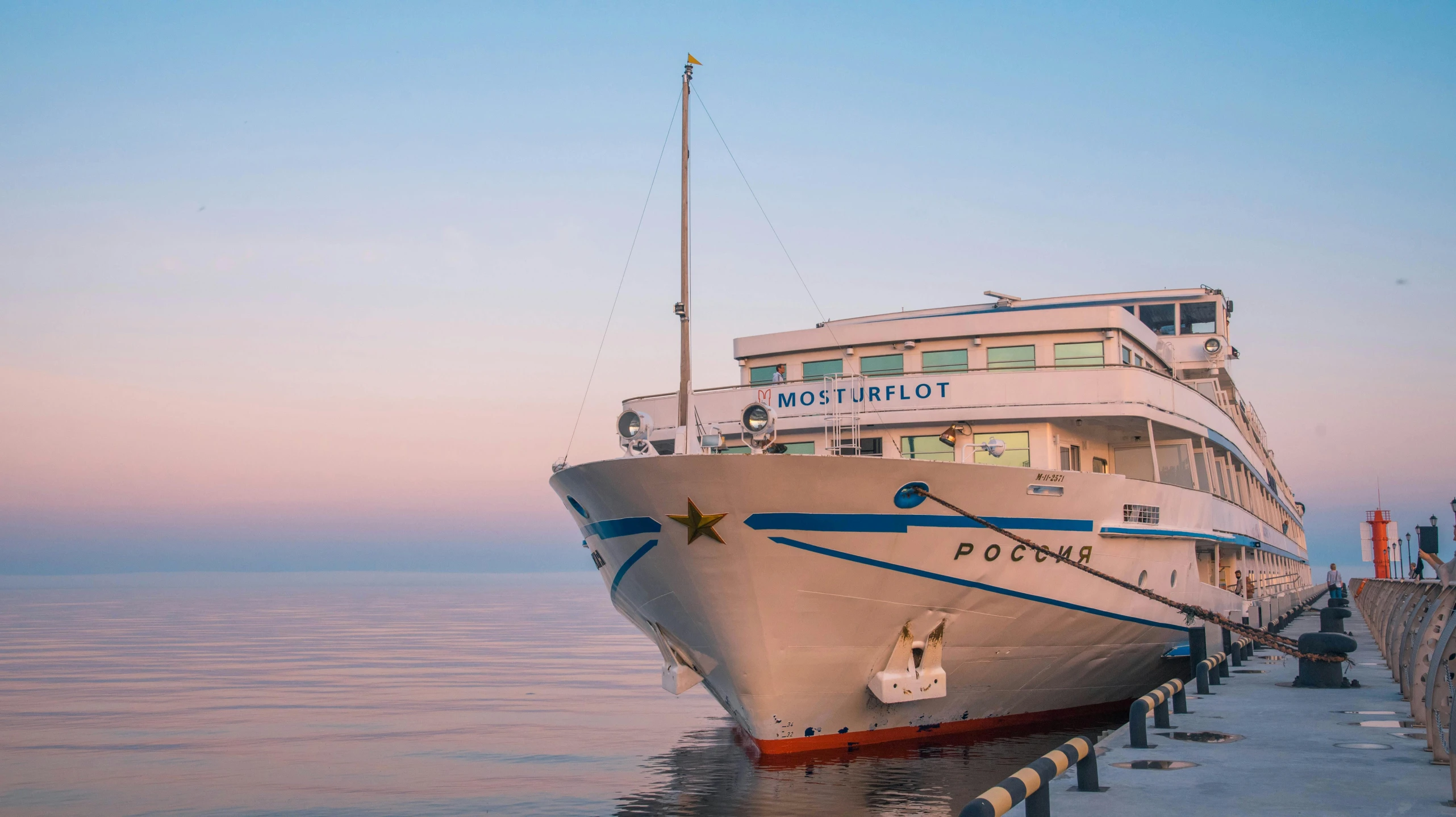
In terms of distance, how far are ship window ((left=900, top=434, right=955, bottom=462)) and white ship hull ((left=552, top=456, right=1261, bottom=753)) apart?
8.98ft

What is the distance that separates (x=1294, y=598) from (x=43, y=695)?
45529 millimetres

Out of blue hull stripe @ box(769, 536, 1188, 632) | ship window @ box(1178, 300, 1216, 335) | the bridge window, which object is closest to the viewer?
blue hull stripe @ box(769, 536, 1188, 632)

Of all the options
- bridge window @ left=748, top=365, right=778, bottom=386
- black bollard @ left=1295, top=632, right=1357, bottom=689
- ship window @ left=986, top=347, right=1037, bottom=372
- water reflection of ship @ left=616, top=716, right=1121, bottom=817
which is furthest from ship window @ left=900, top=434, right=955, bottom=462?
black bollard @ left=1295, top=632, right=1357, bottom=689

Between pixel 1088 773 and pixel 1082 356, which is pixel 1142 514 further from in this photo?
pixel 1088 773

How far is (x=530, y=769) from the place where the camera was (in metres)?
17.8

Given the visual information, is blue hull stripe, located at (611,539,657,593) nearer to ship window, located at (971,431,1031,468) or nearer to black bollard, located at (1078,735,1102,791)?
ship window, located at (971,431,1031,468)

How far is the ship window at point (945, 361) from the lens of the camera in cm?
1881

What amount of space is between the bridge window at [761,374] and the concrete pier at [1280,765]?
939 cm

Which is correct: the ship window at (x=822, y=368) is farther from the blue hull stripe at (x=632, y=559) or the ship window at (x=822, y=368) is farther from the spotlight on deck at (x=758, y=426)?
the spotlight on deck at (x=758, y=426)

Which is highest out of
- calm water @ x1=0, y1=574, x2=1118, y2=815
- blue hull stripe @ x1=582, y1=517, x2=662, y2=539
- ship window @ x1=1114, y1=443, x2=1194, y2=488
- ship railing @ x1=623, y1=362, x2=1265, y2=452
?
ship railing @ x1=623, y1=362, x2=1265, y2=452

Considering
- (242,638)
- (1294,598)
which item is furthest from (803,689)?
(242,638)

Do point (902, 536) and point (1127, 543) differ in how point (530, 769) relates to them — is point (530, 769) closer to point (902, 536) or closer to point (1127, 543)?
point (902, 536)

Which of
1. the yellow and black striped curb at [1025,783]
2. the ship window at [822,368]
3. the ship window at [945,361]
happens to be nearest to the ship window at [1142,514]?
the ship window at [945,361]

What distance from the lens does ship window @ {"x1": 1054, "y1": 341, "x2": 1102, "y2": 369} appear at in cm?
1834
